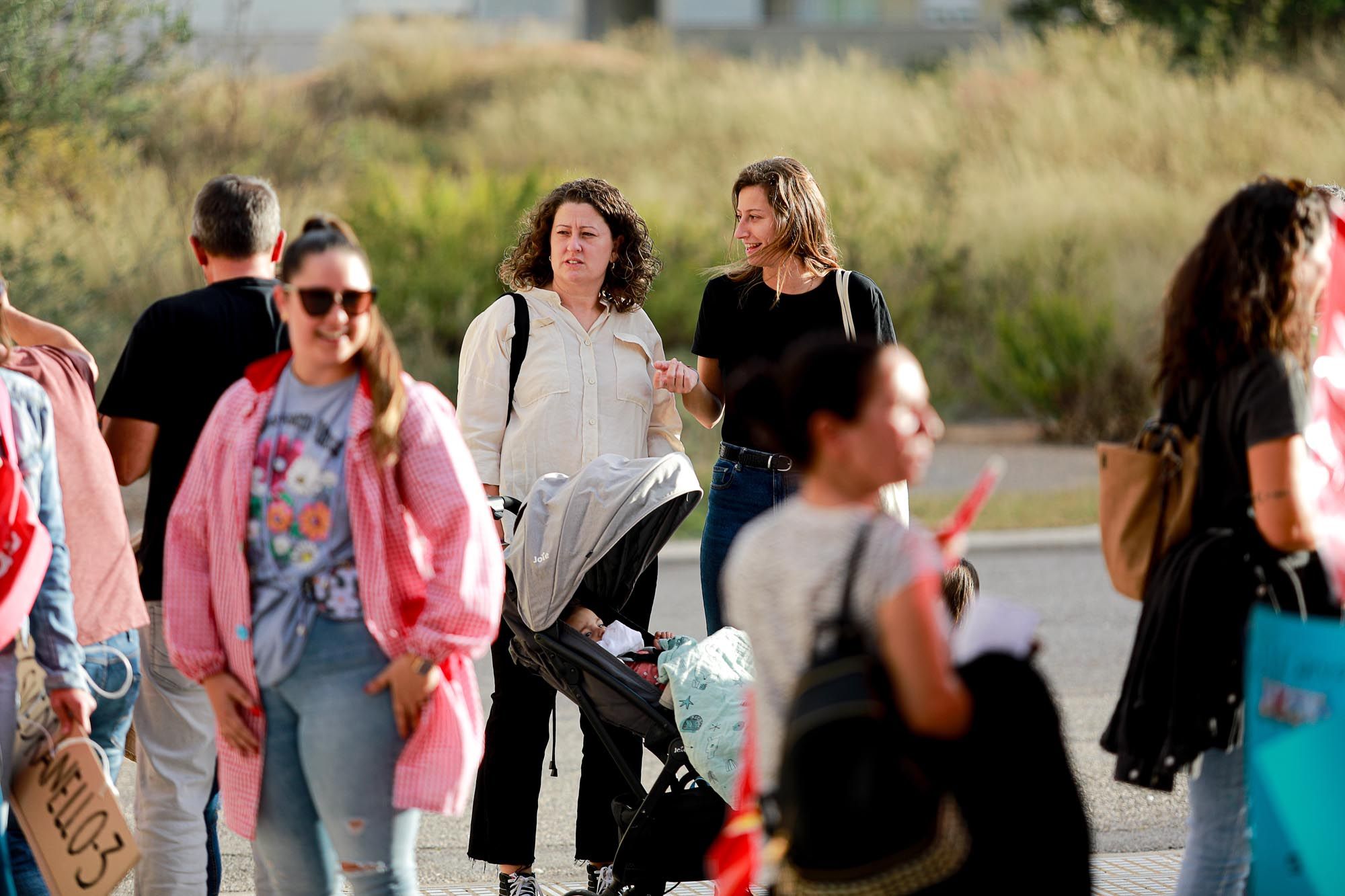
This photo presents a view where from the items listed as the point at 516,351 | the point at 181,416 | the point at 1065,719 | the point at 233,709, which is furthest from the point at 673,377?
the point at 1065,719

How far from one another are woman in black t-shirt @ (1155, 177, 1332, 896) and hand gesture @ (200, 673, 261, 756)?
1.81 meters

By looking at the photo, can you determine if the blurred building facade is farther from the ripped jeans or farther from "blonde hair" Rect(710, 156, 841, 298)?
the ripped jeans

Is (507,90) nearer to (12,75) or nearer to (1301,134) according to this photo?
(1301,134)

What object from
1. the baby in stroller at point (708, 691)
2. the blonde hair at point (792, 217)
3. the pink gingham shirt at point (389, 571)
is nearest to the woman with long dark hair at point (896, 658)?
the pink gingham shirt at point (389, 571)

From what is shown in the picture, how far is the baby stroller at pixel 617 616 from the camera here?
404 centimetres

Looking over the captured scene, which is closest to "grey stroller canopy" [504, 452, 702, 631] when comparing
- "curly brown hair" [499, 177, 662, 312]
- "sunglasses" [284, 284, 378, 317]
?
"curly brown hair" [499, 177, 662, 312]

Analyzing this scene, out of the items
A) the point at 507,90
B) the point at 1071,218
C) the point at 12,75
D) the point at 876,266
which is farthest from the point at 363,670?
the point at 507,90

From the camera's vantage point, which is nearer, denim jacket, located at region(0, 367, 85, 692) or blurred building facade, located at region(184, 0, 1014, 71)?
denim jacket, located at region(0, 367, 85, 692)

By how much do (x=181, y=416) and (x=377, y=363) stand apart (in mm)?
861

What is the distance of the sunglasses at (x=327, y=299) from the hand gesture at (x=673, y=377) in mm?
1558

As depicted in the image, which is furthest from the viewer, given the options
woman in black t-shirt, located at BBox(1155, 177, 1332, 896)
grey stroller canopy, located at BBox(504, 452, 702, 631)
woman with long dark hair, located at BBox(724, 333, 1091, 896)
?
grey stroller canopy, located at BBox(504, 452, 702, 631)

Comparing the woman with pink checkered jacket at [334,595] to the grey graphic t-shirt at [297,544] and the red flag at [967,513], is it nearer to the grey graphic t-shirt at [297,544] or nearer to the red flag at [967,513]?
the grey graphic t-shirt at [297,544]

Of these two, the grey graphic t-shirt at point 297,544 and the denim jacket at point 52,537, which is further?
the denim jacket at point 52,537

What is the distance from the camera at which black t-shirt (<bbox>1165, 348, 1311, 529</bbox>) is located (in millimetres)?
3041
